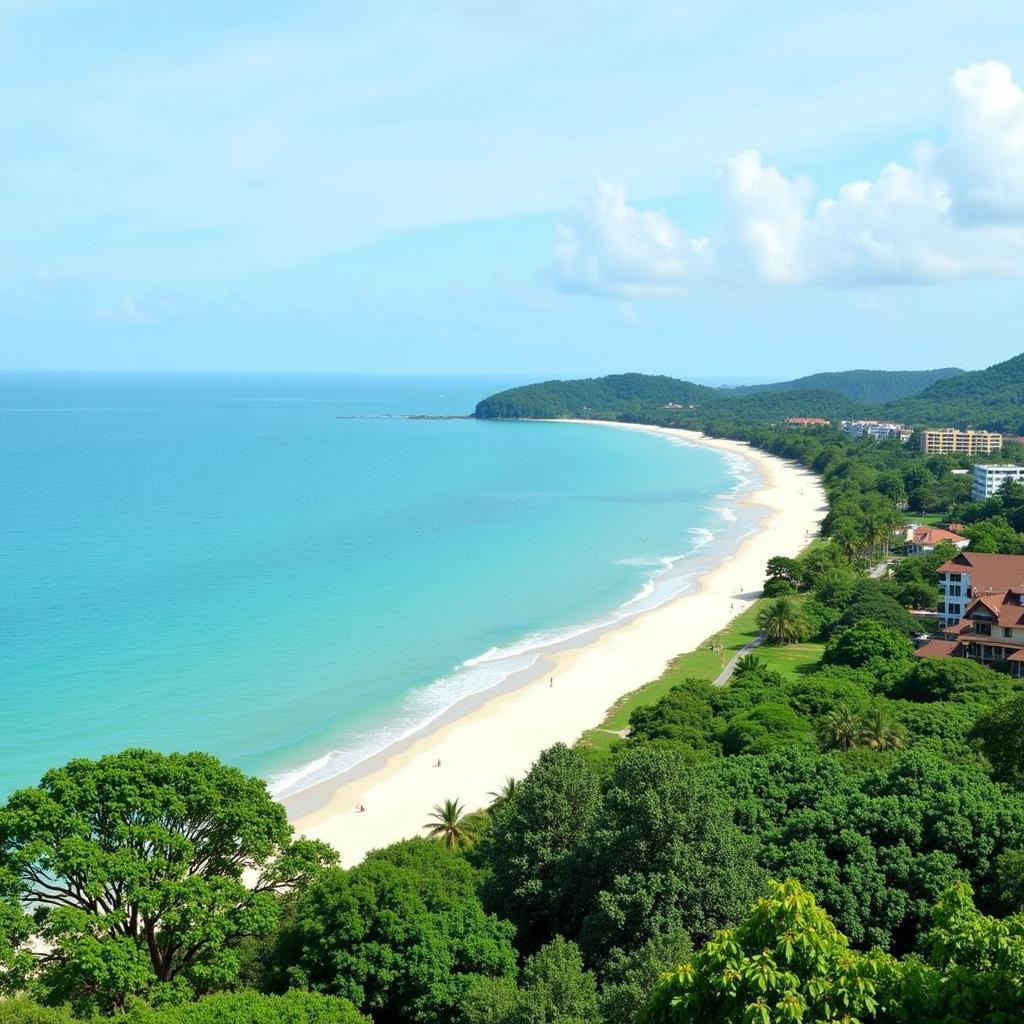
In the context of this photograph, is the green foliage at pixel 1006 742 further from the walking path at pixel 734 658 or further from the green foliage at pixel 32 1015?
the green foliage at pixel 32 1015

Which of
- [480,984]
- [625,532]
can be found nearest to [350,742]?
[480,984]

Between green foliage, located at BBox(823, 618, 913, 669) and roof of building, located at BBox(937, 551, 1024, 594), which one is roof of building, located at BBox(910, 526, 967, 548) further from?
green foliage, located at BBox(823, 618, 913, 669)

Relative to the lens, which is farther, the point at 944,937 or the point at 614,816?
the point at 614,816

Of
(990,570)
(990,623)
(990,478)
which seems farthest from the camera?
(990,478)

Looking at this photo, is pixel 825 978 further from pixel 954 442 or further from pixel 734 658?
pixel 954 442

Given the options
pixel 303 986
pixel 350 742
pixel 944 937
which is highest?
pixel 944 937

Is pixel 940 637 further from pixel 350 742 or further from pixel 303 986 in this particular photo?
pixel 303 986

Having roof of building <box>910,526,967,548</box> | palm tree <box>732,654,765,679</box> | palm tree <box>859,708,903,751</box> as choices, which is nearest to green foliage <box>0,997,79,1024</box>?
palm tree <box>859,708,903,751</box>

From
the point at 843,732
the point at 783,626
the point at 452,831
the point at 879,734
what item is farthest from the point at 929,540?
the point at 452,831

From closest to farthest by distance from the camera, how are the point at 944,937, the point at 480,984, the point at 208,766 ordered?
the point at 944,937
the point at 480,984
the point at 208,766
